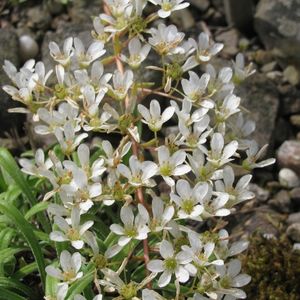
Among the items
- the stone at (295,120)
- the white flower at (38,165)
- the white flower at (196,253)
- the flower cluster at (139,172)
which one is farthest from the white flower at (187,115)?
the stone at (295,120)

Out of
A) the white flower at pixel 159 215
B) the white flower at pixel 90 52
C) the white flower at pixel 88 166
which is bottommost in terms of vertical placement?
the white flower at pixel 159 215

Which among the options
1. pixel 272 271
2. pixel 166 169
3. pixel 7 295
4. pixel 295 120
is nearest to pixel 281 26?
pixel 295 120

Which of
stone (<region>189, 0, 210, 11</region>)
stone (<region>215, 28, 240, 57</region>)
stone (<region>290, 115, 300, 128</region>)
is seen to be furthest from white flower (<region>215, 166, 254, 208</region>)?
stone (<region>189, 0, 210, 11</region>)

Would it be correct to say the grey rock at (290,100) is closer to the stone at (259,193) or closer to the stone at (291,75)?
the stone at (291,75)

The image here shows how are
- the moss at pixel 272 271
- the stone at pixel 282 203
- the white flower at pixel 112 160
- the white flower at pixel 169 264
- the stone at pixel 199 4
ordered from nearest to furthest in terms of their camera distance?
the white flower at pixel 169 264 < the white flower at pixel 112 160 < the moss at pixel 272 271 < the stone at pixel 282 203 < the stone at pixel 199 4

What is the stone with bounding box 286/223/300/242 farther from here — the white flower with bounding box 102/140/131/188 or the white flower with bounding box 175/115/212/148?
the white flower with bounding box 102/140/131/188

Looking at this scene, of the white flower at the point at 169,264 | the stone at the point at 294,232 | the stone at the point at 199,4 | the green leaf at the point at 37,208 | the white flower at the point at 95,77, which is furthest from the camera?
the stone at the point at 199,4

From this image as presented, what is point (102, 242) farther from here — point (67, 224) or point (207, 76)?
point (207, 76)

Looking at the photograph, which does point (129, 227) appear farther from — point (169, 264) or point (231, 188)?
→ point (231, 188)
